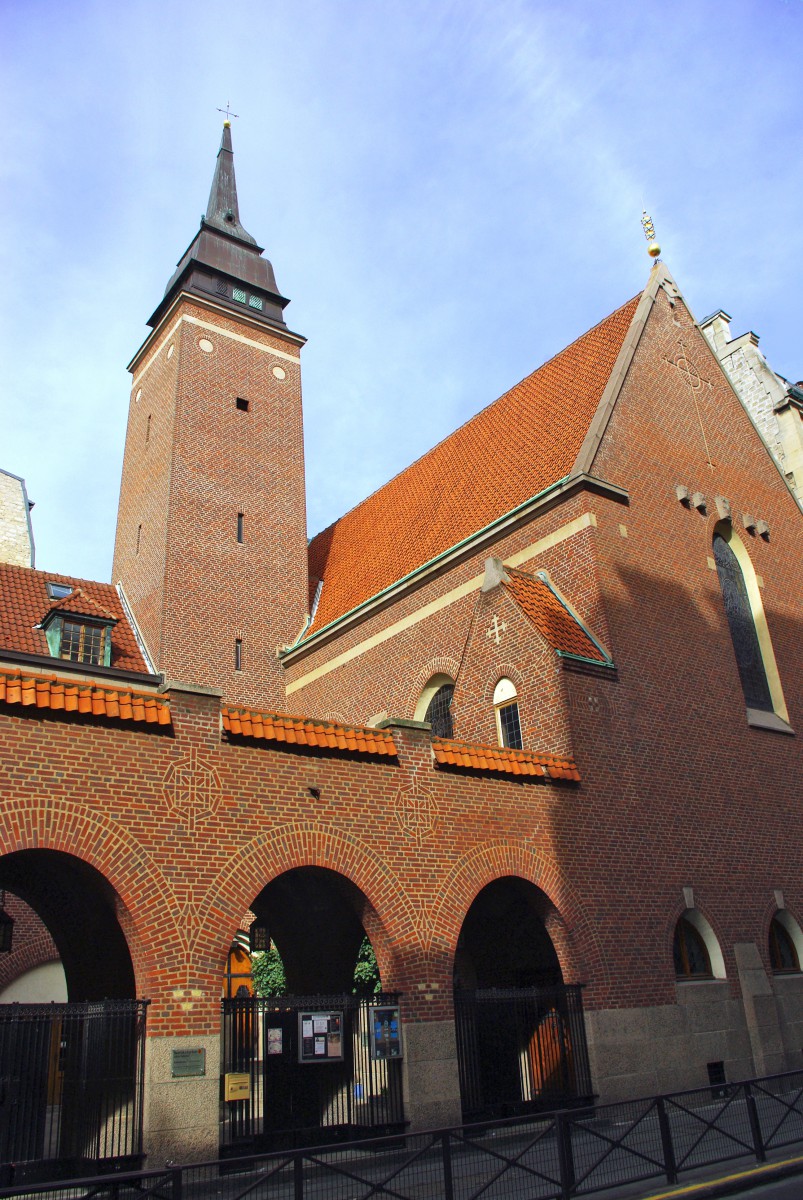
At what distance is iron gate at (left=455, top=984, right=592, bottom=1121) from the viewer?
1270 centimetres

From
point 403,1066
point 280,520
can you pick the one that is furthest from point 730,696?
point 280,520

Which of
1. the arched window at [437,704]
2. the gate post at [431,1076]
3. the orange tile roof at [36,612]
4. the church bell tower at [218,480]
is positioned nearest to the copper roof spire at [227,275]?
the church bell tower at [218,480]

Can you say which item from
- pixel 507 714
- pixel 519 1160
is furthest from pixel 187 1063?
pixel 507 714

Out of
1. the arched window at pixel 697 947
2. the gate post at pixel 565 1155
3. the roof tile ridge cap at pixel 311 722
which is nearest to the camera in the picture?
the gate post at pixel 565 1155

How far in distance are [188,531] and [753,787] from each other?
1508 cm

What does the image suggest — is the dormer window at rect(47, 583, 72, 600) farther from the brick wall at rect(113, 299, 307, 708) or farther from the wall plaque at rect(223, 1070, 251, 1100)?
the wall plaque at rect(223, 1070, 251, 1100)

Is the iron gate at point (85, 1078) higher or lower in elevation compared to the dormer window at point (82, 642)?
lower

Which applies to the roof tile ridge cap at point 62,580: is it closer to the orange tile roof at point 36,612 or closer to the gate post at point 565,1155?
the orange tile roof at point 36,612

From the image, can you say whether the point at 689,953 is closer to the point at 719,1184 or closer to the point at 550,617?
the point at 550,617

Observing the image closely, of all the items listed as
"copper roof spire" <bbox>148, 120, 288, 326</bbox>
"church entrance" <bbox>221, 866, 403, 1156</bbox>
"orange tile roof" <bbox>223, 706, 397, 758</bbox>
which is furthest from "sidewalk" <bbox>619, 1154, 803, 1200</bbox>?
"copper roof spire" <bbox>148, 120, 288, 326</bbox>

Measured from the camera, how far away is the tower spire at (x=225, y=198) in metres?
31.6

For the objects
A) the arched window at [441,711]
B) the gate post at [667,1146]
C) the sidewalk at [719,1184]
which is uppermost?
the arched window at [441,711]

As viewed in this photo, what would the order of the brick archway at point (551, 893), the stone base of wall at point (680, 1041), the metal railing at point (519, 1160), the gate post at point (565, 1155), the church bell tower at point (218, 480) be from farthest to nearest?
the church bell tower at point (218, 480), the stone base of wall at point (680, 1041), the brick archway at point (551, 893), the gate post at point (565, 1155), the metal railing at point (519, 1160)

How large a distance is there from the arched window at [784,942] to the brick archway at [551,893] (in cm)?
494
